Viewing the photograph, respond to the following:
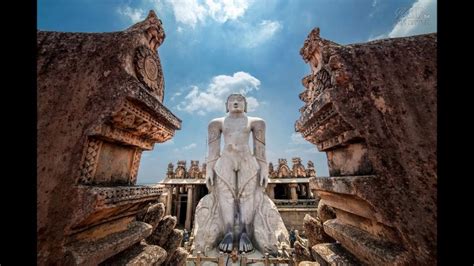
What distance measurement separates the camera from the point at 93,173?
4.72 ft

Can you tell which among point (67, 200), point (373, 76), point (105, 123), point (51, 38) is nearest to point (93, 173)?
point (67, 200)

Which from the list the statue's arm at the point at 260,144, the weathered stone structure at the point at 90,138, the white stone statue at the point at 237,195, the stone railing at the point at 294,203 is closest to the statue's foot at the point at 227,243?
the white stone statue at the point at 237,195

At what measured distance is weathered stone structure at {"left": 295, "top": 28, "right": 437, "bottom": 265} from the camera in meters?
1.14

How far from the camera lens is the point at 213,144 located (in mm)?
5387

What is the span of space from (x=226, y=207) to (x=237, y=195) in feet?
1.37

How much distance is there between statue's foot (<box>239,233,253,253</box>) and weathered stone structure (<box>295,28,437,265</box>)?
9.87 feet

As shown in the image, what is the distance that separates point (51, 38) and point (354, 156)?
277 cm

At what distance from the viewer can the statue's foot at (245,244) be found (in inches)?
164

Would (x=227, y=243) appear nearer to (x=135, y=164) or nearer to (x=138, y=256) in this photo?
(x=138, y=256)

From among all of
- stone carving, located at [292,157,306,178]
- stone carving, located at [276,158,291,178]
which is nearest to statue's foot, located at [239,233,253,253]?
stone carving, located at [276,158,291,178]

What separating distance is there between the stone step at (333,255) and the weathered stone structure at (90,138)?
1.69 metres

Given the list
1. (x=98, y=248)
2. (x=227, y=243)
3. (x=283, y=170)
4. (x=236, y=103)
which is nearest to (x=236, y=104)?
(x=236, y=103)

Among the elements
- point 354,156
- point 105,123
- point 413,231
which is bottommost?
point 413,231
